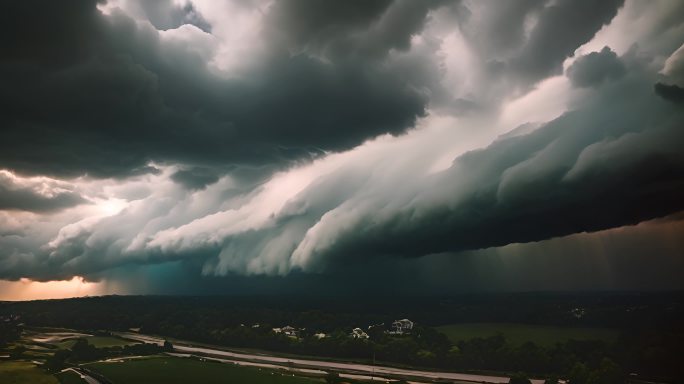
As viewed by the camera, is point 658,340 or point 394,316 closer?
point 658,340

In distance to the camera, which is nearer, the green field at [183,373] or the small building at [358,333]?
the green field at [183,373]

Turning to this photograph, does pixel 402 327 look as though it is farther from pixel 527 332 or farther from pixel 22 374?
pixel 22 374

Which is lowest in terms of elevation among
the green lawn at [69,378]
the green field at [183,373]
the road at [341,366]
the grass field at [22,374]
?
the road at [341,366]

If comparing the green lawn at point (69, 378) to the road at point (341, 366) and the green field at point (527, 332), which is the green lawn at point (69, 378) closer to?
the road at point (341, 366)

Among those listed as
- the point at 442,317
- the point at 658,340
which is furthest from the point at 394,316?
the point at 658,340

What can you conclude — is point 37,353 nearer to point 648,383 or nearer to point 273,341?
point 273,341

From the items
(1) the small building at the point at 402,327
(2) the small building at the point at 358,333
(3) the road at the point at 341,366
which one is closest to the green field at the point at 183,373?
(3) the road at the point at 341,366

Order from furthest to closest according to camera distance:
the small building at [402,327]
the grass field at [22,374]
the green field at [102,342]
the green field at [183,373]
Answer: the small building at [402,327]
the green field at [102,342]
the green field at [183,373]
the grass field at [22,374]
